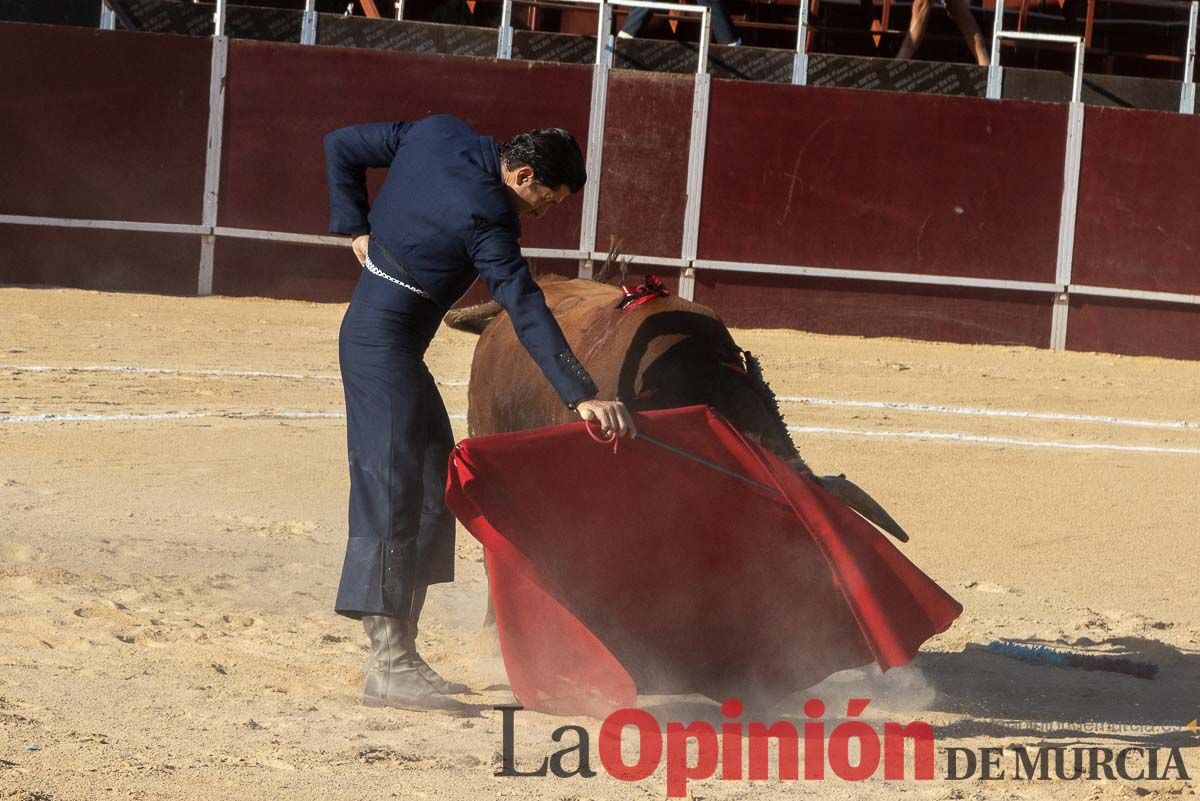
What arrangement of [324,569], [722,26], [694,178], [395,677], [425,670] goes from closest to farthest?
[395,677] → [425,670] → [324,569] → [694,178] → [722,26]

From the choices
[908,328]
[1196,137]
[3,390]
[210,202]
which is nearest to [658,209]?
[908,328]

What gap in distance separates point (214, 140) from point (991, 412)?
531 cm

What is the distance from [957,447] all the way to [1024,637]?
9.35ft

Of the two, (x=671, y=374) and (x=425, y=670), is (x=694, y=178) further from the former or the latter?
(x=425, y=670)

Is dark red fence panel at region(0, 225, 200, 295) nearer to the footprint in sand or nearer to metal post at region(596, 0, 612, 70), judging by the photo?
metal post at region(596, 0, 612, 70)

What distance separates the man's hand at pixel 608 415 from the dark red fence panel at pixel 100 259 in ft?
26.1

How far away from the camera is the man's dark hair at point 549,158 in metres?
3.51

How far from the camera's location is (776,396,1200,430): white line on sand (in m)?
8.47

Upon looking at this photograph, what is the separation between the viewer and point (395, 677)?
3670mm

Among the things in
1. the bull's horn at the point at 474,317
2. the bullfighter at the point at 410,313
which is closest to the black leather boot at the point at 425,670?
the bullfighter at the point at 410,313

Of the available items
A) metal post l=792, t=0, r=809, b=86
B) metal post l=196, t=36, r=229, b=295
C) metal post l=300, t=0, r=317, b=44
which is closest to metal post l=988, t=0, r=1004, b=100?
metal post l=792, t=0, r=809, b=86

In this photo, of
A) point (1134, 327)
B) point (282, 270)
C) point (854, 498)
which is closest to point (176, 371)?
point (282, 270)

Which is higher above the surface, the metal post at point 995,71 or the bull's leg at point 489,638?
the metal post at point 995,71

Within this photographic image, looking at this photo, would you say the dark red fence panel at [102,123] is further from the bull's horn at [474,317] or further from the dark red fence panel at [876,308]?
the bull's horn at [474,317]
